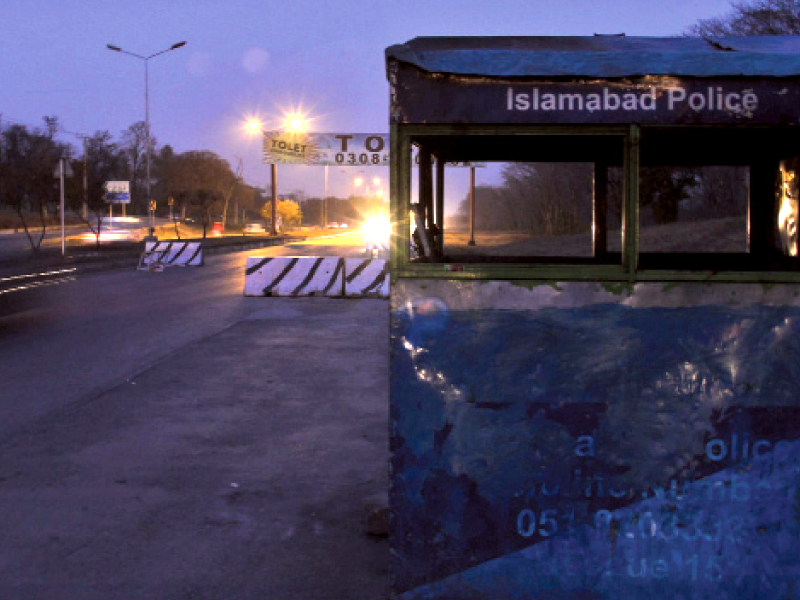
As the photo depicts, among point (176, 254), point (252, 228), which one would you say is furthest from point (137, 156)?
point (176, 254)

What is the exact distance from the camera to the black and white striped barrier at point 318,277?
64.0 feet

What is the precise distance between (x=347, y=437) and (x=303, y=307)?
10.3m

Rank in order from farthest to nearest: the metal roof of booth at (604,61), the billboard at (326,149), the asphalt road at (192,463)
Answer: the billboard at (326,149) → the asphalt road at (192,463) → the metal roof of booth at (604,61)

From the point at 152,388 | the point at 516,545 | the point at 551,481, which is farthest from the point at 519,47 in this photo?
the point at 152,388

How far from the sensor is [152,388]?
933 centimetres

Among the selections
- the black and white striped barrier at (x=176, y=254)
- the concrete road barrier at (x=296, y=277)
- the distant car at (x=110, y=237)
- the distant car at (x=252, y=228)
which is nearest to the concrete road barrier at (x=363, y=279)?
the concrete road barrier at (x=296, y=277)

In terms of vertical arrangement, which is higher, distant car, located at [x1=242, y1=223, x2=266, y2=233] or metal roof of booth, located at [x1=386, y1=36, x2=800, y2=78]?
distant car, located at [x1=242, y1=223, x2=266, y2=233]

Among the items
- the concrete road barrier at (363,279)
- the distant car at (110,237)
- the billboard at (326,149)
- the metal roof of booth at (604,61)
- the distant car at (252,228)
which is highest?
the billboard at (326,149)

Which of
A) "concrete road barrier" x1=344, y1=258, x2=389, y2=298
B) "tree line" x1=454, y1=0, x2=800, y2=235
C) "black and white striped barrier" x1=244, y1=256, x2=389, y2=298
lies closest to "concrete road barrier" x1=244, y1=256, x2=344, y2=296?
"black and white striped barrier" x1=244, y1=256, x2=389, y2=298

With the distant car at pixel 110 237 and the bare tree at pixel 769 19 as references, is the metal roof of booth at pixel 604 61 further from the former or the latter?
the distant car at pixel 110 237

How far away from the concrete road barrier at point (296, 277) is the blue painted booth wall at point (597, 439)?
1603 cm

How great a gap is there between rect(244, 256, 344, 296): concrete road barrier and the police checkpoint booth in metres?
16.0

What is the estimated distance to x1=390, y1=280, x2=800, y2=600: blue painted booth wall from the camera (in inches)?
134

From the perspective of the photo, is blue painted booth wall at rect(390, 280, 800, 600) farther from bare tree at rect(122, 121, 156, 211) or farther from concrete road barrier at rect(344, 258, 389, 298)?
bare tree at rect(122, 121, 156, 211)
